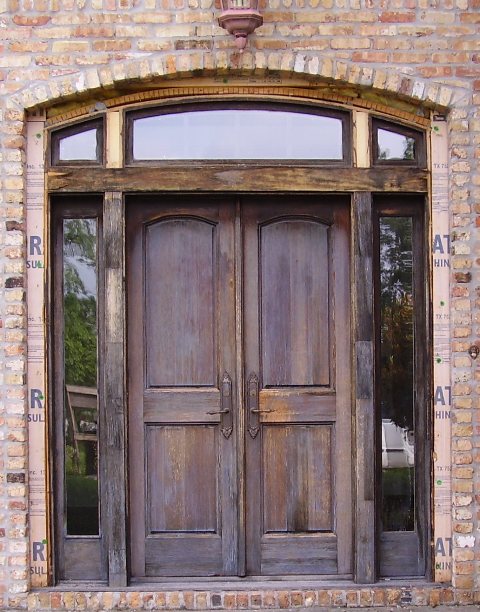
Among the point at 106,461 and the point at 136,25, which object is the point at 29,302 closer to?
the point at 106,461

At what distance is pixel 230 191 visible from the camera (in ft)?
15.3

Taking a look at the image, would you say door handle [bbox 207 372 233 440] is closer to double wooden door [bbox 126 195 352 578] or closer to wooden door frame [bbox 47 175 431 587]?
double wooden door [bbox 126 195 352 578]

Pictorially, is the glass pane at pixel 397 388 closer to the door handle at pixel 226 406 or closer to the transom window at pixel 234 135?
the transom window at pixel 234 135

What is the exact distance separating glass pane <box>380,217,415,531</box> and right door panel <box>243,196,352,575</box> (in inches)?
8.9

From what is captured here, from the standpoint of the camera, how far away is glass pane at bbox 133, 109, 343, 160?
472 centimetres

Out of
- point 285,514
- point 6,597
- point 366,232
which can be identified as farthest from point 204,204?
point 6,597

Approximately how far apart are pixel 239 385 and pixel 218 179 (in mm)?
1245

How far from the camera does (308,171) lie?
4.66m

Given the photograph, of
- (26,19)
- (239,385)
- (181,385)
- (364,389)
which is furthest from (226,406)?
(26,19)

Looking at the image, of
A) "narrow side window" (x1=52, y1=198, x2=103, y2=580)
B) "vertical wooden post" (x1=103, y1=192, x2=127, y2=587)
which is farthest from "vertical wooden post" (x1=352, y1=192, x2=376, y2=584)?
"narrow side window" (x1=52, y1=198, x2=103, y2=580)

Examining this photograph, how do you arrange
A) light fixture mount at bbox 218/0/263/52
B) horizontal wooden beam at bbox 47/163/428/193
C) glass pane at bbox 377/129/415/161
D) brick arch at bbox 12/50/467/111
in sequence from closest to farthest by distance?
1. light fixture mount at bbox 218/0/263/52
2. brick arch at bbox 12/50/467/111
3. horizontal wooden beam at bbox 47/163/428/193
4. glass pane at bbox 377/129/415/161

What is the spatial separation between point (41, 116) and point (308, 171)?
5.30 feet

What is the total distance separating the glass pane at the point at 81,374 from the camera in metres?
4.77

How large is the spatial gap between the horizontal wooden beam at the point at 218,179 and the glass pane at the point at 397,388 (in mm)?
387
